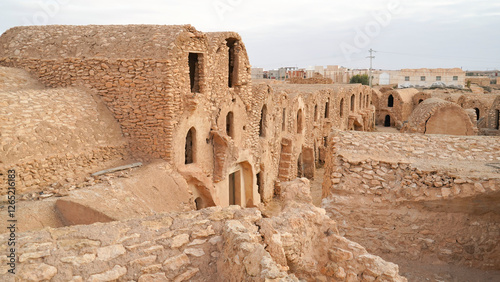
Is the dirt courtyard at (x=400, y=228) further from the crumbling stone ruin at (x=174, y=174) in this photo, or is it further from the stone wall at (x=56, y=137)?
the stone wall at (x=56, y=137)

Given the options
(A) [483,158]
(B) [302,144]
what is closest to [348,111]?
(B) [302,144]

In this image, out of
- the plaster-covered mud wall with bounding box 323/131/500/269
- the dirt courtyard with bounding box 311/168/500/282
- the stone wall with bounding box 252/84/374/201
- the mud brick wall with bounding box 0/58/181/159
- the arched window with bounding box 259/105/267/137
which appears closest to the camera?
the dirt courtyard with bounding box 311/168/500/282

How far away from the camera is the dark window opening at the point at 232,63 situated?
1341 centimetres

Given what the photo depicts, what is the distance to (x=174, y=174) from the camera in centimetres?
995

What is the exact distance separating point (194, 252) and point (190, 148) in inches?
290

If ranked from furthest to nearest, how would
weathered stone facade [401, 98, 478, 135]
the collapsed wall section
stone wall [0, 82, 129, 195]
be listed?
weathered stone facade [401, 98, 478, 135] < stone wall [0, 82, 129, 195] < the collapsed wall section

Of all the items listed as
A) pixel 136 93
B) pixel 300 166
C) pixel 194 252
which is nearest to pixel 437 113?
pixel 300 166

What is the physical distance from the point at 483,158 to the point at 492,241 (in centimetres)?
190

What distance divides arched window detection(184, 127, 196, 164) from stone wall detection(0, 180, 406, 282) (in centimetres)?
639

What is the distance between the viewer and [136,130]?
396 inches

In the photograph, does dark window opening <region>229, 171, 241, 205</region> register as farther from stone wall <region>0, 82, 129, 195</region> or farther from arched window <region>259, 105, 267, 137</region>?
stone wall <region>0, 82, 129, 195</region>

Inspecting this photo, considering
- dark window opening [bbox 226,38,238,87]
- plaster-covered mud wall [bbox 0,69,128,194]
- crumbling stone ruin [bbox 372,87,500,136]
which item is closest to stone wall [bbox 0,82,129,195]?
plaster-covered mud wall [bbox 0,69,128,194]

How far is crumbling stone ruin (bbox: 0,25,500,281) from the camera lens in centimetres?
415

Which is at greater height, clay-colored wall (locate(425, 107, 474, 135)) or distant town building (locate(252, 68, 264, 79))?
distant town building (locate(252, 68, 264, 79))
